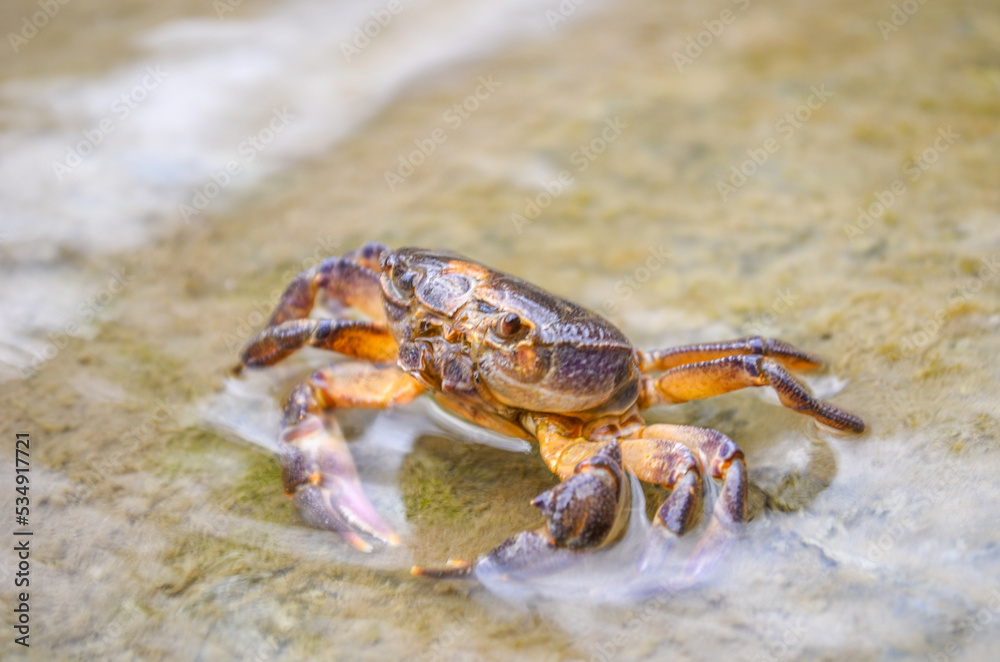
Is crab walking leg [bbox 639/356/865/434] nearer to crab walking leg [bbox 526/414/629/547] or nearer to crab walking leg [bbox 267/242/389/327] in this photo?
crab walking leg [bbox 526/414/629/547]

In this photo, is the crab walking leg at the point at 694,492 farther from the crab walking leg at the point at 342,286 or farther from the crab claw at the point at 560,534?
the crab walking leg at the point at 342,286

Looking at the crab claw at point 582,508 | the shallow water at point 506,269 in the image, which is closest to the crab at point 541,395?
the crab claw at point 582,508

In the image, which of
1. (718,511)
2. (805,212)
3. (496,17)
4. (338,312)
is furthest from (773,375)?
(496,17)

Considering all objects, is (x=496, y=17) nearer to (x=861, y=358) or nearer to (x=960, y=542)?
(x=861, y=358)

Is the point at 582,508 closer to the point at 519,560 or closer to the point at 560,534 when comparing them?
the point at 560,534

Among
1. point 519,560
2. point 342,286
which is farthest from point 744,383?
point 342,286

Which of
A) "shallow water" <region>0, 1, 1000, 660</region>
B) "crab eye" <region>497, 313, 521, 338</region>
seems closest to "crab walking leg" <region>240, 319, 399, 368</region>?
"shallow water" <region>0, 1, 1000, 660</region>

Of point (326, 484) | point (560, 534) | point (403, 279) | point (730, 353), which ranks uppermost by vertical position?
point (403, 279)
